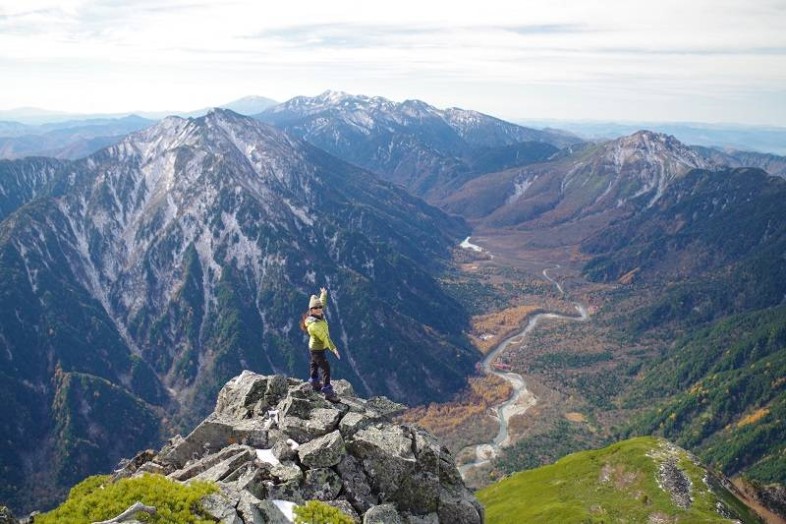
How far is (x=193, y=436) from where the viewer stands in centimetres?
4966

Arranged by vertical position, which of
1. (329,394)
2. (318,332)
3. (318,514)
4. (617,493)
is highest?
(318,332)

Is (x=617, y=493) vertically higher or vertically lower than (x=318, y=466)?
lower

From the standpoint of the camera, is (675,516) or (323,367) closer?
(323,367)

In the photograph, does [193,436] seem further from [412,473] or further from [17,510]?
[17,510]

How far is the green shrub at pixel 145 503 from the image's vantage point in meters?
31.6

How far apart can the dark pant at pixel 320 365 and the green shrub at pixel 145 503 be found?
14819mm

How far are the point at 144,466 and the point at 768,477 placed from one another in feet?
672

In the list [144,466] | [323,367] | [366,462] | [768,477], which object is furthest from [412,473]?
[768,477]

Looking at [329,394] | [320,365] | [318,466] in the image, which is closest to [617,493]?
[329,394]

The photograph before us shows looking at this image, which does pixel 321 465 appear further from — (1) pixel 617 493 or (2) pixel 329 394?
(1) pixel 617 493

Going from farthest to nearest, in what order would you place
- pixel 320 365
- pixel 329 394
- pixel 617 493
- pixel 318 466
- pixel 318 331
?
pixel 617 493 → pixel 329 394 → pixel 320 365 → pixel 318 331 → pixel 318 466

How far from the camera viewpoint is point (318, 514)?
35.4 m

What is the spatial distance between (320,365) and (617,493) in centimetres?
8094

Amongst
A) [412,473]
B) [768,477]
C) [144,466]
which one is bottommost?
[768,477]
